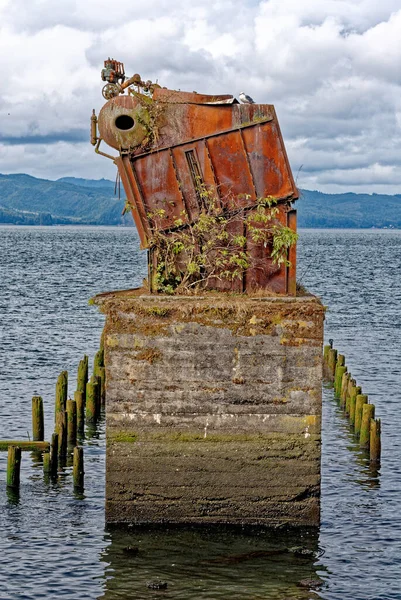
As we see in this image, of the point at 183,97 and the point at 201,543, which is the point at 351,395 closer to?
the point at 201,543

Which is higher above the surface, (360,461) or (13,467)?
(13,467)

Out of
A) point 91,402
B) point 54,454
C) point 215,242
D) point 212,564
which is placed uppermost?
point 215,242

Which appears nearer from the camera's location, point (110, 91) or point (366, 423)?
point (110, 91)

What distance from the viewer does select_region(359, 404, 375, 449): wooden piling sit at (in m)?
24.0

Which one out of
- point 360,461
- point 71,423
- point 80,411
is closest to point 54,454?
point 71,423

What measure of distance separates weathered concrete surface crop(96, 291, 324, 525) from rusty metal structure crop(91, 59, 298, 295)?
158cm

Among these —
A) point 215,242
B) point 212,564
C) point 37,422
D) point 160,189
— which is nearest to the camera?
point 212,564

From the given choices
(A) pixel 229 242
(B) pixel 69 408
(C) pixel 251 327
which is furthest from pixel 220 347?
(B) pixel 69 408

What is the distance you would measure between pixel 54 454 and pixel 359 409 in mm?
8217

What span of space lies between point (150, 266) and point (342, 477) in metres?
7.50

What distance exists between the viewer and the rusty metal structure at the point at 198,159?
1755 centimetres

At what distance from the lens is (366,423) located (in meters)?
24.2

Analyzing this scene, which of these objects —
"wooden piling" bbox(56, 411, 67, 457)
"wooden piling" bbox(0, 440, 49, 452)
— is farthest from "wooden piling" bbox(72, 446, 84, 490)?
"wooden piling" bbox(56, 411, 67, 457)

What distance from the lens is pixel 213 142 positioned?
17625 mm
